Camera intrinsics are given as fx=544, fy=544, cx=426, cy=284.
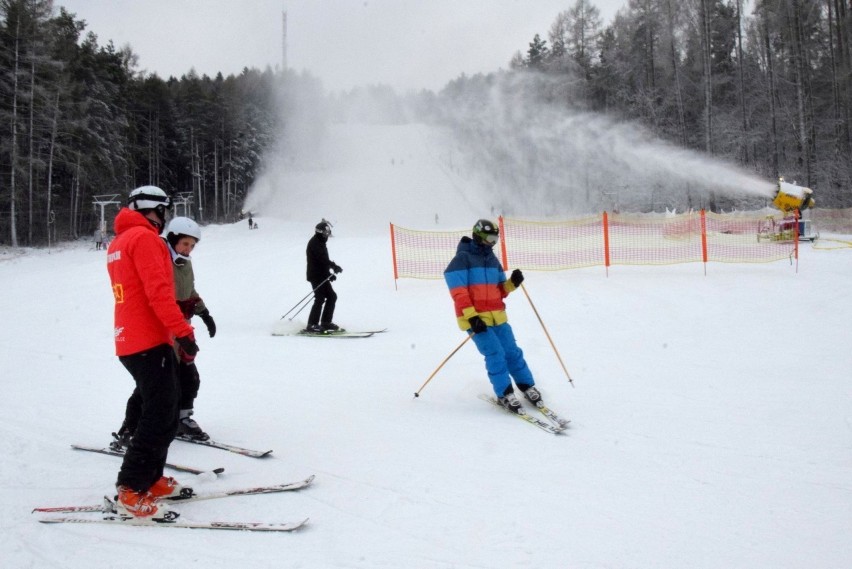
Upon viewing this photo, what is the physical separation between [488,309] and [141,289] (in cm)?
277

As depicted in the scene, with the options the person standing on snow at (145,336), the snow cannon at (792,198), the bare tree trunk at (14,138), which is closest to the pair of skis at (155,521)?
the person standing on snow at (145,336)

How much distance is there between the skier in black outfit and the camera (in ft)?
27.6

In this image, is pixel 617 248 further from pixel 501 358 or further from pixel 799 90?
pixel 799 90

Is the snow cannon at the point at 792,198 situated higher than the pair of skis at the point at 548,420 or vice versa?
the snow cannon at the point at 792,198

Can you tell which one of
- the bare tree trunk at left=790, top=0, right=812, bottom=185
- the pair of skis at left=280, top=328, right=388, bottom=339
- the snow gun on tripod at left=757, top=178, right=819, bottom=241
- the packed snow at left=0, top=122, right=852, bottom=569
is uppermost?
the bare tree trunk at left=790, top=0, right=812, bottom=185

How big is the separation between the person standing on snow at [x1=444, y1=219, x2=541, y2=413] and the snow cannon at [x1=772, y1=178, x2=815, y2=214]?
43.7 ft

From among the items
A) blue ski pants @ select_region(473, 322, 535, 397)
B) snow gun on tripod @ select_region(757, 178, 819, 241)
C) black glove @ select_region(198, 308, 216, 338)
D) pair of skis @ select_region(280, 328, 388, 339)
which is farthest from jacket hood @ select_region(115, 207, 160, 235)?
snow gun on tripod @ select_region(757, 178, 819, 241)

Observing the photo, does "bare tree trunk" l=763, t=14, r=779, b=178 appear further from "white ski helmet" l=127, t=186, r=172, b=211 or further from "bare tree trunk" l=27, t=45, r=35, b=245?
"bare tree trunk" l=27, t=45, r=35, b=245

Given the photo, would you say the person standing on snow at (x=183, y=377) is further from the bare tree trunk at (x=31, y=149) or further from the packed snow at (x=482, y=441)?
the bare tree trunk at (x=31, y=149)

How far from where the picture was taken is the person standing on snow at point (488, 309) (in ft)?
15.4

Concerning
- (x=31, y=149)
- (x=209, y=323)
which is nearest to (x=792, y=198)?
(x=209, y=323)

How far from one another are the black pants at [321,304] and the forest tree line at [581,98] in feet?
74.3

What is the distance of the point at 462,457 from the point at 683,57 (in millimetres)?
39870

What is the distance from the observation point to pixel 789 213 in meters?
15.2
